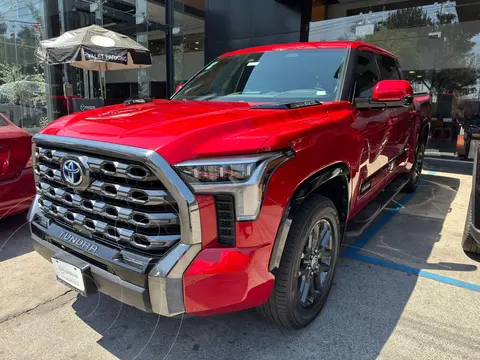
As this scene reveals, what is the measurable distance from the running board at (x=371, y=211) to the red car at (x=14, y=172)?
3.31 m

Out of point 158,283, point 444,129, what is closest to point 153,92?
point 444,129

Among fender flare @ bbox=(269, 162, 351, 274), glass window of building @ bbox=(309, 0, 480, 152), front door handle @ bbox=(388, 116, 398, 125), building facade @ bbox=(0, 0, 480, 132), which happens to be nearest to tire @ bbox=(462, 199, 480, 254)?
front door handle @ bbox=(388, 116, 398, 125)

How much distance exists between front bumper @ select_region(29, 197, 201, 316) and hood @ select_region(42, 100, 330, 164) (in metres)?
0.48

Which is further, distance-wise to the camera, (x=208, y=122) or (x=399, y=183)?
(x=399, y=183)

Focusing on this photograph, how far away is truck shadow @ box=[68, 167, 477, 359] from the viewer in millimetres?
2367

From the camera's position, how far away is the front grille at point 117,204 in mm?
1847

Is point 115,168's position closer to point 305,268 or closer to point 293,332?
point 305,268

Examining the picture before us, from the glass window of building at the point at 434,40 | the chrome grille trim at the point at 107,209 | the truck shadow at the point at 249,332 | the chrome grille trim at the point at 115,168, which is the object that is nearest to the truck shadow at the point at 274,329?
the truck shadow at the point at 249,332

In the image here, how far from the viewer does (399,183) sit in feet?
16.6

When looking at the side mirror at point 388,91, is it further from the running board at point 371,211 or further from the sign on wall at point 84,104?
the sign on wall at point 84,104

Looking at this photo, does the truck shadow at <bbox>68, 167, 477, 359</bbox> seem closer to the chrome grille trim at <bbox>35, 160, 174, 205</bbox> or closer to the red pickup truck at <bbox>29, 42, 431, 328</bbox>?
the red pickup truck at <bbox>29, 42, 431, 328</bbox>

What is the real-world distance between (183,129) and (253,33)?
1034 cm

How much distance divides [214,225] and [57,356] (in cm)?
141

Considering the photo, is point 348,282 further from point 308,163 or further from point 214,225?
point 214,225
